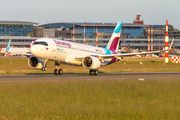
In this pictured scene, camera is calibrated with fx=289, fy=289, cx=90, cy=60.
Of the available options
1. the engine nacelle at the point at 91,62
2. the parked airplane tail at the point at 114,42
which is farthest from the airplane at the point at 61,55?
the parked airplane tail at the point at 114,42

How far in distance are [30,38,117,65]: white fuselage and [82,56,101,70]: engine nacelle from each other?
1.26 metres

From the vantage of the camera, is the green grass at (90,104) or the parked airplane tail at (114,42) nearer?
the green grass at (90,104)

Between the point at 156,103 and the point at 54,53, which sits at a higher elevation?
the point at 54,53

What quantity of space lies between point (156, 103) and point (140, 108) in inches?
84.8

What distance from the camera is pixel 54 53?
35156 mm

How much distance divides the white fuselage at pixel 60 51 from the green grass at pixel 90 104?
1374 cm

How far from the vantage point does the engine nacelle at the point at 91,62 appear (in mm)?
36125

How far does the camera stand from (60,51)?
35906 mm

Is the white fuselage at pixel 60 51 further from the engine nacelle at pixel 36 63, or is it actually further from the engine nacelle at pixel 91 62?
the engine nacelle at pixel 36 63

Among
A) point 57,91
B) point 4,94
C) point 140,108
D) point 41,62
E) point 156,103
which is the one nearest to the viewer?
point 140,108

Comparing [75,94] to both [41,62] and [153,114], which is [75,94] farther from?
[41,62]

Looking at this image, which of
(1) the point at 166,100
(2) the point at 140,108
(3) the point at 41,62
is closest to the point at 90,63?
(3) the point at 41,62

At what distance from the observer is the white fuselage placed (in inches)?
1329

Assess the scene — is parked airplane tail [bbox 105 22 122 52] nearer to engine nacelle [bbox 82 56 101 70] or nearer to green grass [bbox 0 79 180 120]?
engine nacelle [bbox 82 56 101 70]
